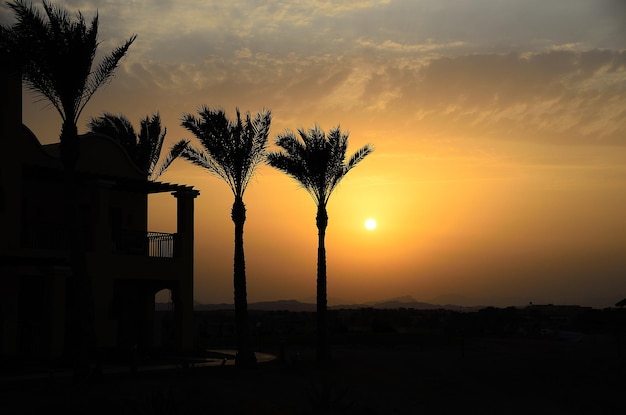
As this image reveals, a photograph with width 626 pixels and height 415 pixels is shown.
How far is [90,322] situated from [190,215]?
12667mm

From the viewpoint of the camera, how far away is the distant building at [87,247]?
26703 millimetres

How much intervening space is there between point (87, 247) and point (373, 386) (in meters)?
12.5

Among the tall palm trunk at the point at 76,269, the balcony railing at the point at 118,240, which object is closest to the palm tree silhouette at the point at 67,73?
the tall palm trunk at the point at 76,269

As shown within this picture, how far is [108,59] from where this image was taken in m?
23.0

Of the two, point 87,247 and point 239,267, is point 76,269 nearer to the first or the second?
point 87,247

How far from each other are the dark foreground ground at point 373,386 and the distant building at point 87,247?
5.37 meters

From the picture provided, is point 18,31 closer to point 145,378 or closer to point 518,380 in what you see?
point 145,378

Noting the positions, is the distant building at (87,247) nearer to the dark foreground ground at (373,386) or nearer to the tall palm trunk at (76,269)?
the tall palm trunk at (76,269)

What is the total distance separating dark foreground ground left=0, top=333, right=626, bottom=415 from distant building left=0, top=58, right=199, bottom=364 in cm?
537

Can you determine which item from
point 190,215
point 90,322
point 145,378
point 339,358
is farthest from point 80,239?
point 339,358

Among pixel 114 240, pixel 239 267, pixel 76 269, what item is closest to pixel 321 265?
pixel 239 267

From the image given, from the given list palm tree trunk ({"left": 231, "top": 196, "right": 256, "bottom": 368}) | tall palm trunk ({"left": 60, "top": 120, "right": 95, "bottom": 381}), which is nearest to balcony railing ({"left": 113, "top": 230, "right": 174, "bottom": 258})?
palm tree trunk ({"left": 231, "top": 196, "right": 256, "bottom": 368})

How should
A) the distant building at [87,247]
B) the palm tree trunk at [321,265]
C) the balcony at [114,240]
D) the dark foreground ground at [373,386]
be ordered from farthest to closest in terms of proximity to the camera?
1. the palm tree trunk at [321,265]
2. the balcony at [114,240]
3. the distant building at [87,247]
4. the dark foreground ground at [373,386]

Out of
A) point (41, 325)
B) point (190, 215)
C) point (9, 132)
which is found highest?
point (9, 132)
